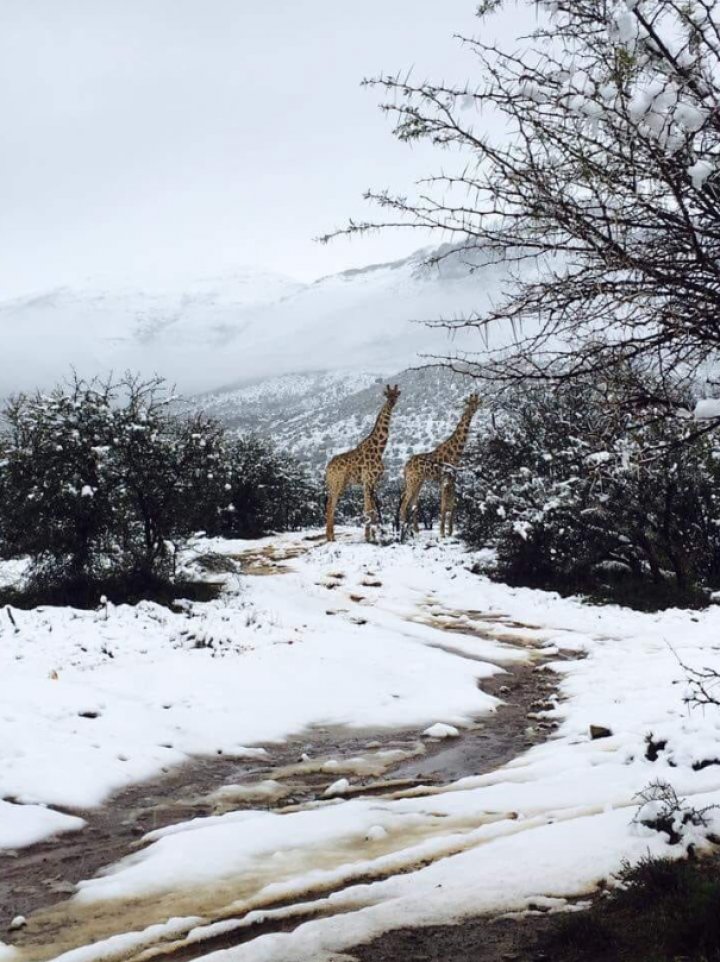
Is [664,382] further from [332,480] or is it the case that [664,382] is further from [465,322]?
[332,480]

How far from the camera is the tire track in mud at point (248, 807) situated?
11.3 feet

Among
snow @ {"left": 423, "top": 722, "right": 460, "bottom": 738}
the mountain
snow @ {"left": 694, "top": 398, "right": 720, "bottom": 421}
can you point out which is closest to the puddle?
snow @ {"left": 423, "top": 722, "right": 460, "bottom": 738}

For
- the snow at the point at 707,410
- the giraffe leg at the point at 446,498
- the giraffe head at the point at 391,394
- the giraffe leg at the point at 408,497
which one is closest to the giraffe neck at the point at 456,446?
the giraffe leg at the point at 446,498

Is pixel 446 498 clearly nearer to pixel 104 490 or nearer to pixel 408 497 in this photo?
pixel 408 497

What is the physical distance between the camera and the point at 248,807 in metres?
5.22

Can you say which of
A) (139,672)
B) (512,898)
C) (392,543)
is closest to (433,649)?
(139,672)

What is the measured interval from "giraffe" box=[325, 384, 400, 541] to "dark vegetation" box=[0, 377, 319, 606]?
7244 millimetres

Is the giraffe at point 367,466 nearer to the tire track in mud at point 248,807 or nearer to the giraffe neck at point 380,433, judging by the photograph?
the giraffe neck at point 380,433

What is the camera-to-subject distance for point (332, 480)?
23.6m

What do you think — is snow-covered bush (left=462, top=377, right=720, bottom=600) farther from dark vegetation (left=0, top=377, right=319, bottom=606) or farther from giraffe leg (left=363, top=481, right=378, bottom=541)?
dark vegetation (left=0, top=377, right=319, bottom=606)

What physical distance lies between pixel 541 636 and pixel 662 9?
10242 mm

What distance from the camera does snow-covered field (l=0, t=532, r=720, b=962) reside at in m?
3.61

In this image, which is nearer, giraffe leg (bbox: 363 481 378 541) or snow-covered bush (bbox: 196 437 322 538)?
giraffe leg (bbox: 363 481 378 541)

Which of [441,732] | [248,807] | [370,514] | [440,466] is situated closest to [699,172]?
[248,807]
